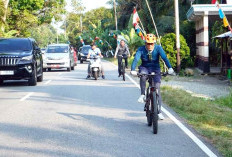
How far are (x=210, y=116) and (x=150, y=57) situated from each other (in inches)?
93.8

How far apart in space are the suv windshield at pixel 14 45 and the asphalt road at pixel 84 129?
170 inches

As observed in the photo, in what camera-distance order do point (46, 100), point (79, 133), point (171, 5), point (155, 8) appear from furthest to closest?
point (155, 8) < point (171, 5) < point (46, 100) < point (79, 133)

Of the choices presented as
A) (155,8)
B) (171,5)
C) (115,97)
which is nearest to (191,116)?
(115,97)

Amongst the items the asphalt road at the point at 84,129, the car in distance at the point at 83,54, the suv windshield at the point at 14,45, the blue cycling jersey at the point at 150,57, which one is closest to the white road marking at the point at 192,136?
the asphalt road at the point at 84,129

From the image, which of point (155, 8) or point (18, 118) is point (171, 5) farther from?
point (18, 118)

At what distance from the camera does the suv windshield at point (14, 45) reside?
18.8m

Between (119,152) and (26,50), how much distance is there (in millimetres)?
12528

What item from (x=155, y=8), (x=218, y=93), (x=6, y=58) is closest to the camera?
(x=218, y=93)

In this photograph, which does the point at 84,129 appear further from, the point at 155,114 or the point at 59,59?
the point at 59,59

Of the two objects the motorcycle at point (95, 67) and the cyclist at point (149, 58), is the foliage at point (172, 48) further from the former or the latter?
the cyclist at point (149, 58)

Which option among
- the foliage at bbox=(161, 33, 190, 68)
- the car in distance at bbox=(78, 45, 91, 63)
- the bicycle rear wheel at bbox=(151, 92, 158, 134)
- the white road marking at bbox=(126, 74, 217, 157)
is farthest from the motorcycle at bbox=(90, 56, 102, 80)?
the car in distance at bbox=(78, 45, 91, 63)

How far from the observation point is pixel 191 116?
10.7 metres

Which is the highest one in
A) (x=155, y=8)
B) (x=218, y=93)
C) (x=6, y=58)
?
(x=155, y=8)

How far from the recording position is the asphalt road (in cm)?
714
